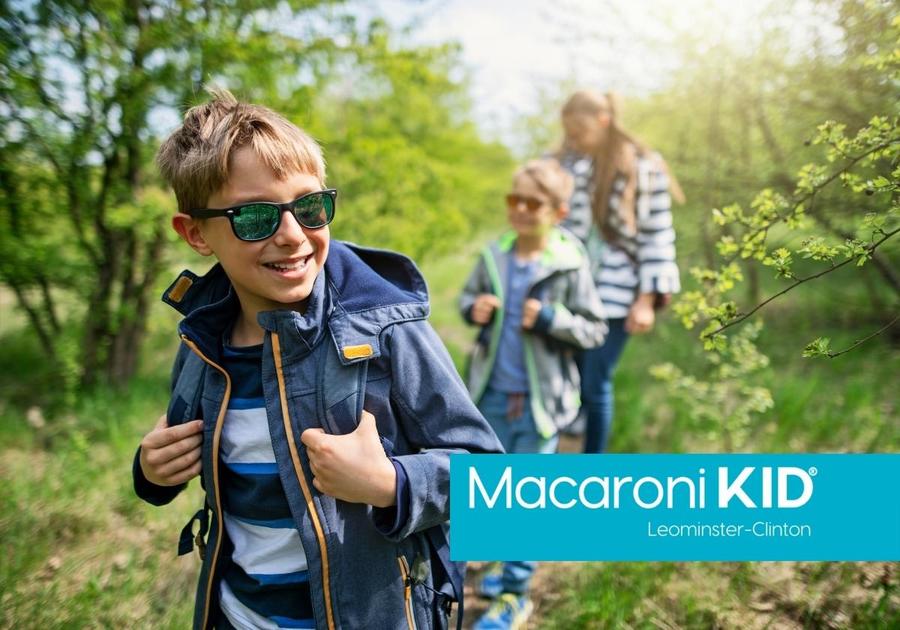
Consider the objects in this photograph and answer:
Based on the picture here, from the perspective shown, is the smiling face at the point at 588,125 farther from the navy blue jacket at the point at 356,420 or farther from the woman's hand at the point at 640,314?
the navy blue jacket at the point at 356,420

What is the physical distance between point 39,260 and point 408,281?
3075 mm

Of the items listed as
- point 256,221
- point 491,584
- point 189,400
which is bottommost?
point 491,584

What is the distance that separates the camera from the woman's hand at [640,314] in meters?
3.33

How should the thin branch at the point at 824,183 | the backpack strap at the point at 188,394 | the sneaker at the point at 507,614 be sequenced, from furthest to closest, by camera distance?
the sneaker at the point at 507,614, the thin branch at the point at 824,183, the backpack strap at the point at 188,394

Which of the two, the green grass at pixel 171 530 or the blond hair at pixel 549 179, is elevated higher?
the blond hair at pixel 549 179

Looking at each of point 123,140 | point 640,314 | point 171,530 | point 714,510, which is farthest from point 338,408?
point 123,140

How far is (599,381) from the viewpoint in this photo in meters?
3.50

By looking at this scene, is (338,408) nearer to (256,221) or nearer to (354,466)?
(354,466)

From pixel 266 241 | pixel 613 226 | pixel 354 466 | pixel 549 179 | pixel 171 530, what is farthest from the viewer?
pixel 613 226

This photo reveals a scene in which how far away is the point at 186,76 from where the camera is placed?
3857 mm

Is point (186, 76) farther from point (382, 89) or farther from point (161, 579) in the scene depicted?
point (161, 579)

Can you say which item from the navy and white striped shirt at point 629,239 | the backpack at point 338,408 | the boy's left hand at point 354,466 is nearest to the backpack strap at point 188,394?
the backpack at point 338,408

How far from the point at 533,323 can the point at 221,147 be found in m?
1.69

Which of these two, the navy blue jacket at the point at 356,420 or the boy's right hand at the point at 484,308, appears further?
the boy's right hand at the point at 484,308
